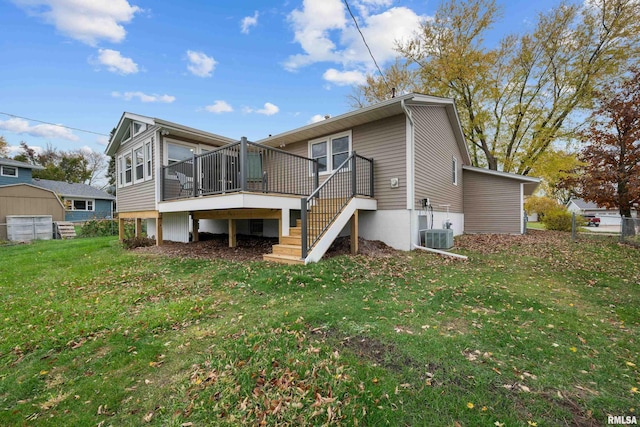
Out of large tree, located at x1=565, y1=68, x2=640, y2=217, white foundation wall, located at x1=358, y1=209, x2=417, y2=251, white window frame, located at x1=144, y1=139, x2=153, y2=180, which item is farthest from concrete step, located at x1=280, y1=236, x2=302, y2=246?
large tree, located at x1=565, y1=68, x2=640, y2=217

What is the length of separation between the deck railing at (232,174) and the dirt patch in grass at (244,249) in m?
1.73

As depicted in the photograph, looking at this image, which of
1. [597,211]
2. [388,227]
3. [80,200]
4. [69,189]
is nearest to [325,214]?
[388,227]

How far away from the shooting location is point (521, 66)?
16766mm

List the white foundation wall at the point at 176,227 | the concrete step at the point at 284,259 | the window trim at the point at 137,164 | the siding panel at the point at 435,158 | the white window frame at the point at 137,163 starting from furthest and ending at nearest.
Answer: the white window frame at the point at 137,163 < the window trim at the point at 137,164 < the white foundation wall at the point at 176,227 < the siding panel at the point at 435,158 < the concrete step at the point at 284,259

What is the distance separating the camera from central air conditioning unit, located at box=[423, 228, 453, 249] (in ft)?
26.6

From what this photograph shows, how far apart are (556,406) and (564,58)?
2091 cm

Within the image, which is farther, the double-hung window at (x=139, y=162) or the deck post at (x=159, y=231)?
the double-hung window at (x=139, y=162)

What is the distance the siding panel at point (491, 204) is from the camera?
12422 mm

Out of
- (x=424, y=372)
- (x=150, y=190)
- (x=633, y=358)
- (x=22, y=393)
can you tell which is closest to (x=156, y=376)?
(x=22, y=393)

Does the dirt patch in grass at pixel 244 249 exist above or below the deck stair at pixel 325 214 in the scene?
below

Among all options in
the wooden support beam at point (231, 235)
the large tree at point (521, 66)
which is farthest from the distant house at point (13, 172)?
the large tree at point (521, 66)

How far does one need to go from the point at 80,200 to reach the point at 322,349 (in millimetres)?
33123

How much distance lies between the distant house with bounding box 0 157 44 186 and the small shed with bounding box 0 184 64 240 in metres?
3.04

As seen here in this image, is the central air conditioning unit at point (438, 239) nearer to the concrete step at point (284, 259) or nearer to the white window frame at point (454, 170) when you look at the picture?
the concrete step at point (284, 259)
